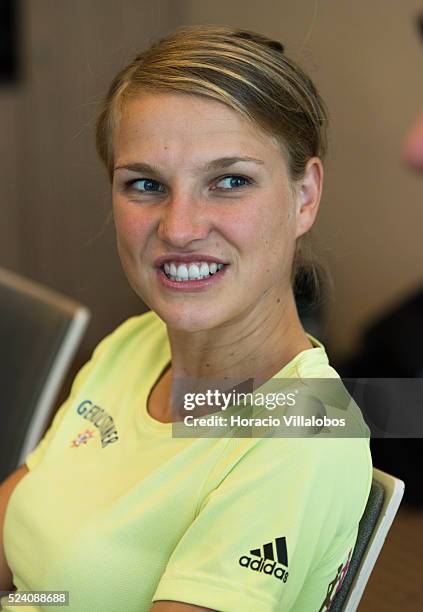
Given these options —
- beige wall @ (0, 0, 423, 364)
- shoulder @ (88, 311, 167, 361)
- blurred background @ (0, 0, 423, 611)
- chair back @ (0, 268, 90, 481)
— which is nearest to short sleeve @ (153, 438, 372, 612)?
shoulder @ (88, 311, 167, 361)

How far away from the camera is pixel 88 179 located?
2.84 m

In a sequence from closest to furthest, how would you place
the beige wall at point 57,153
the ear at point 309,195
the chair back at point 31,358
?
the ear at point 309,195, the chair back at point 31,358, the beige wall at point 57,153

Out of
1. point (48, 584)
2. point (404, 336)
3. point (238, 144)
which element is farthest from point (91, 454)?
point (404, 336)

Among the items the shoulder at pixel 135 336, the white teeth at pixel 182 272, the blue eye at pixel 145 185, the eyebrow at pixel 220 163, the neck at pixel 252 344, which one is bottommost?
the shoulder at pixel 135 336

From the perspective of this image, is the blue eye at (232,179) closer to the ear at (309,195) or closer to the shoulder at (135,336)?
the ear at (309,195)

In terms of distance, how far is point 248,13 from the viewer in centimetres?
353

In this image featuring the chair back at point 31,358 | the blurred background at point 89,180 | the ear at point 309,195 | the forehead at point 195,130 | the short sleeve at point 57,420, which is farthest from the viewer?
the blurred background at point 89,180

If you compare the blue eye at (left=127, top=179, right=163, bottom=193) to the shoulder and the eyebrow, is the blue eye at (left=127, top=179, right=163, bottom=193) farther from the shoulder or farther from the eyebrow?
the shoulder

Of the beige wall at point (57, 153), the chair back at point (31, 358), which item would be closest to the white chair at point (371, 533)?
the chair back at point (31, 358)

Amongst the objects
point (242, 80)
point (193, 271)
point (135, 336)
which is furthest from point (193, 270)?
point (135, 336)

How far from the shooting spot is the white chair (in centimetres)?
109

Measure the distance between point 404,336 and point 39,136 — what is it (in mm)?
2074

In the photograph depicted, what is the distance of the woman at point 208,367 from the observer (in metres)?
1.04

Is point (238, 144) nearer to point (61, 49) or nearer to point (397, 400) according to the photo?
point (397, 400)
